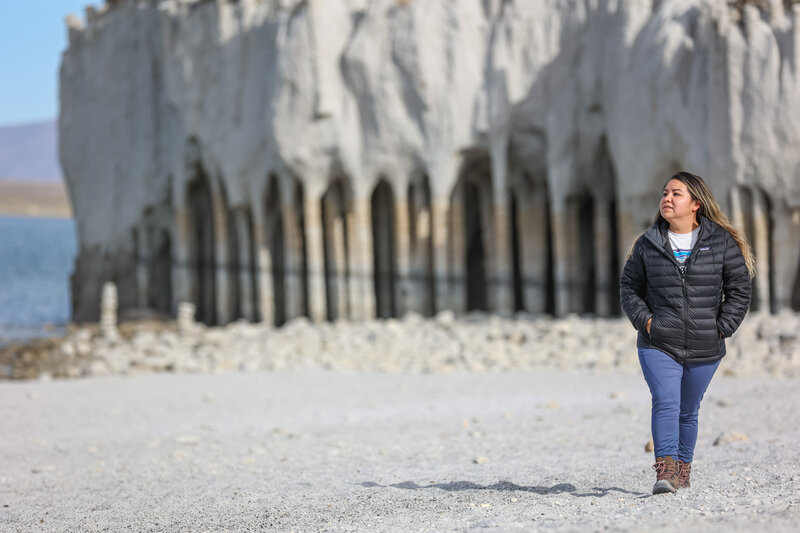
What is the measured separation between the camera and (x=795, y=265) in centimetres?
1573

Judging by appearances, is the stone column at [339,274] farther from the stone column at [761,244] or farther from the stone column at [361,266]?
the stone column at [761,244]

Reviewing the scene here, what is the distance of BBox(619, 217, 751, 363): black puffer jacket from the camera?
4953mm

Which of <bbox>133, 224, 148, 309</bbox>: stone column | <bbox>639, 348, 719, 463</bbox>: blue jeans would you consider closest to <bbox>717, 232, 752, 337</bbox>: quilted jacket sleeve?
<bbox>639, 348, 719, 463</bbox>: blue jeans

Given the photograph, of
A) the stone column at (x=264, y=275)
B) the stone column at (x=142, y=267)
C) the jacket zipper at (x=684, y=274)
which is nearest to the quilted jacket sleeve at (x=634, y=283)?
the jacket zipper at (x=684, y=274)

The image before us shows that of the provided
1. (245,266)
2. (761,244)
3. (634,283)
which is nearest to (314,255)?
(245,266)

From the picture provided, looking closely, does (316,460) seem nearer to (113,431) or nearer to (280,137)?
(113,431)

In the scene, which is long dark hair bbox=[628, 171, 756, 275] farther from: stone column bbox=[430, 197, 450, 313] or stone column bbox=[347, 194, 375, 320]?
stone column bbox=[347, 194, 375, 320]

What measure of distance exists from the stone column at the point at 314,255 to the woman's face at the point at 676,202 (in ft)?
56.8

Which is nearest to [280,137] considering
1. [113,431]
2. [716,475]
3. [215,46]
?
[215,46]

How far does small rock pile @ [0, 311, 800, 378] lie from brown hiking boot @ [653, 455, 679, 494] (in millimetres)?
6744

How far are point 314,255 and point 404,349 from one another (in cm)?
727

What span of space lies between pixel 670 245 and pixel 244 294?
65.6 ft

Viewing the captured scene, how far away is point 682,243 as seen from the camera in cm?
503

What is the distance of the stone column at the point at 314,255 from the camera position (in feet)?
72.4
